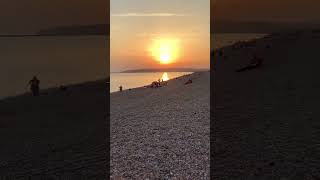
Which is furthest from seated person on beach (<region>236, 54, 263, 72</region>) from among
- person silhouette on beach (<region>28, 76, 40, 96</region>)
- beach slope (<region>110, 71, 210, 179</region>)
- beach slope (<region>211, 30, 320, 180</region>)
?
person silhouette on beach (<region>28, 76, 40, 96</region>)

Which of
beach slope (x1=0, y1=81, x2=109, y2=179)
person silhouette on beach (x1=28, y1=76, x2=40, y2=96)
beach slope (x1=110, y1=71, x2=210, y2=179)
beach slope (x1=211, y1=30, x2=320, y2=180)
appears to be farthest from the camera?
person silhouette on beach (x1=28, y1=76, x2=40, y2=96)

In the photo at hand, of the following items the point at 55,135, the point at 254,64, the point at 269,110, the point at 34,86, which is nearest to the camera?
the point at 55,135

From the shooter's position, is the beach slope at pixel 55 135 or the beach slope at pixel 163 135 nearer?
the beach slope at pixel 163 135

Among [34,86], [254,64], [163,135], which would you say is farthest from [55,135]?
[254,64]

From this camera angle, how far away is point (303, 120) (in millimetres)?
22891

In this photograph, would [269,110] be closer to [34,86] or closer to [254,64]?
[254,64]

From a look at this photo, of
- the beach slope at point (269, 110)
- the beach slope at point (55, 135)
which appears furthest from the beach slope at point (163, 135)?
the beach slope at point (55, 135)

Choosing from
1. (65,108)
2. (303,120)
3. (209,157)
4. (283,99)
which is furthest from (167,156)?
(65,108)

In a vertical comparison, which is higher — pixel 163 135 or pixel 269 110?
pixel 269 110

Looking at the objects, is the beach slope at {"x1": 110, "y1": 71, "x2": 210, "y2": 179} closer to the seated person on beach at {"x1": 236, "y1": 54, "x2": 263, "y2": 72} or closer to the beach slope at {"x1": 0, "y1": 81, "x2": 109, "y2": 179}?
the beach slope at {"x1": 0, "y1": 81, "x2": 109, "y2": 179}

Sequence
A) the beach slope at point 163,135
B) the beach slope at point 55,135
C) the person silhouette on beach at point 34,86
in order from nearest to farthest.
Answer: the beach slope at point 163,135, the beach slope at point 55,135, the person silhouette on beach at point 34,86

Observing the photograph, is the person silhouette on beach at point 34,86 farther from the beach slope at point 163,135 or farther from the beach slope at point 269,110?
the beach slope at point 269,110

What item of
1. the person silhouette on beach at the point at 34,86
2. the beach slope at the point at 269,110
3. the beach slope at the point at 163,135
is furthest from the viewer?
the person silhouette on beach at the point at 34,86

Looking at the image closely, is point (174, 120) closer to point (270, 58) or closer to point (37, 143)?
point (37, 143)
